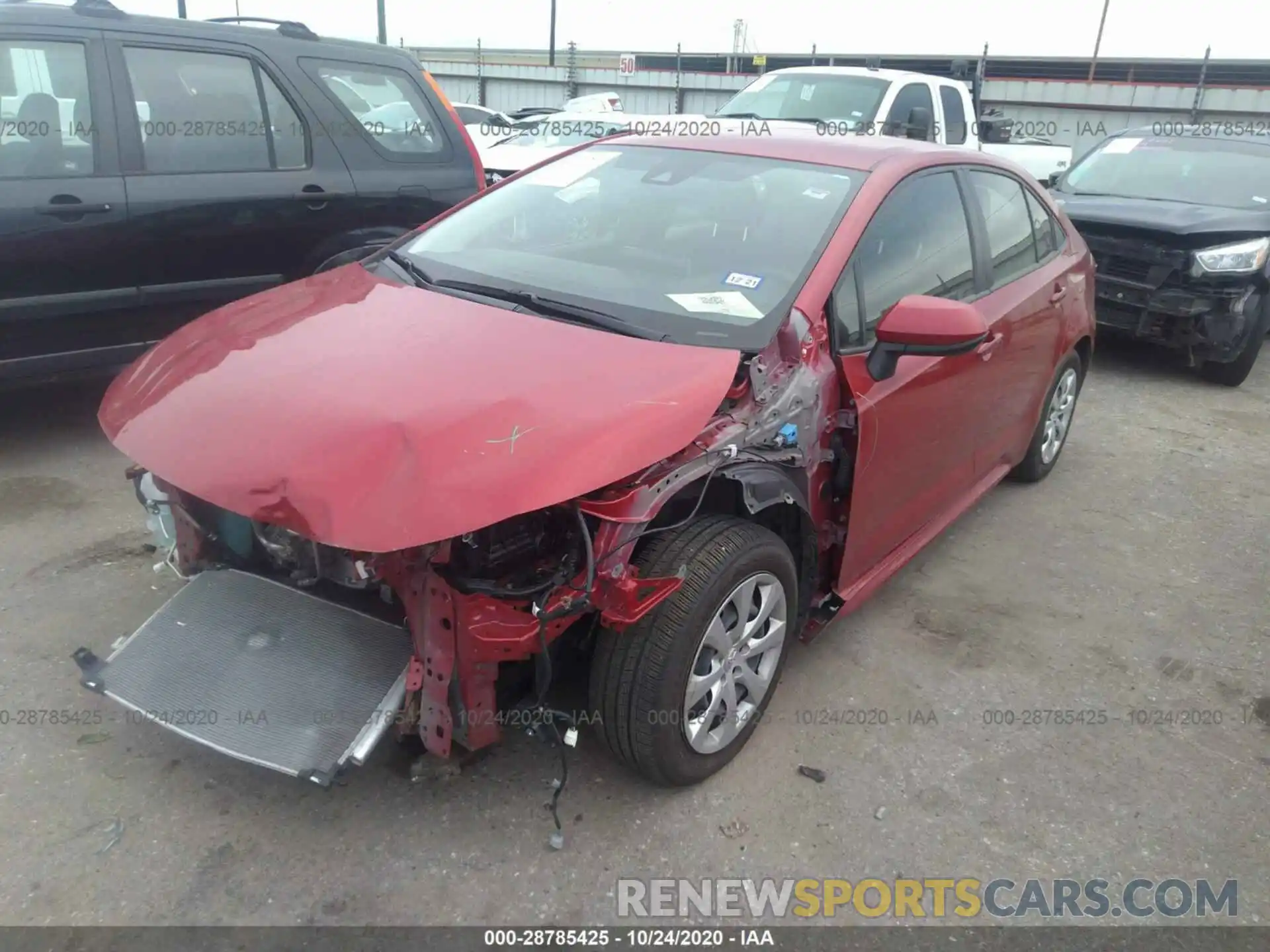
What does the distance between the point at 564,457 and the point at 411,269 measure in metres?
1.36

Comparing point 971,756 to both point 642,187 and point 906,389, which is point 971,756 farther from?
point 642,187

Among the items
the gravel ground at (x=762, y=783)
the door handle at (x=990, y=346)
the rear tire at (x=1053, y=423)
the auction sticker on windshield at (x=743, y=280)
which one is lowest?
the gravel ground at (x=762, y=783)

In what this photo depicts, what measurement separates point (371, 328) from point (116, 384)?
2.49ft

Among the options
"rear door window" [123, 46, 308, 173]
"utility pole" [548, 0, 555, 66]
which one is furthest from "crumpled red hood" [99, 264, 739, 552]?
"utility pole" [548, 0, 555, 66]

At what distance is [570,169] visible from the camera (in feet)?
11.7

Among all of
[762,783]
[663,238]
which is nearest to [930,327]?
[663,238]

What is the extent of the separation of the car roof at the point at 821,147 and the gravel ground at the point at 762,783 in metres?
1.63

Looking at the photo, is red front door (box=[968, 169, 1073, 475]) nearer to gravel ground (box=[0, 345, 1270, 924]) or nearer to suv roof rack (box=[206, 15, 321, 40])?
gravel ground (box=[0, 345, 1270, 924])

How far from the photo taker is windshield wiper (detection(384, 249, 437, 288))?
299cm

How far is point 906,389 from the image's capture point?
297 centimetres

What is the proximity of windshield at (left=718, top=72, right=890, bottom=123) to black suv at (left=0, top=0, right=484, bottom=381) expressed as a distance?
14.4ft

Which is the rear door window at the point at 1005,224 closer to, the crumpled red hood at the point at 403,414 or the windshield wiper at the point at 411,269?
the crumpled red hood at the point at 403,414

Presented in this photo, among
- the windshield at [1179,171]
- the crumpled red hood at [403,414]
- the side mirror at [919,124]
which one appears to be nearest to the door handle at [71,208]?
the crumpled red hood at [403,414]

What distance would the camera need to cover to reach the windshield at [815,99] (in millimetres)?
8336
